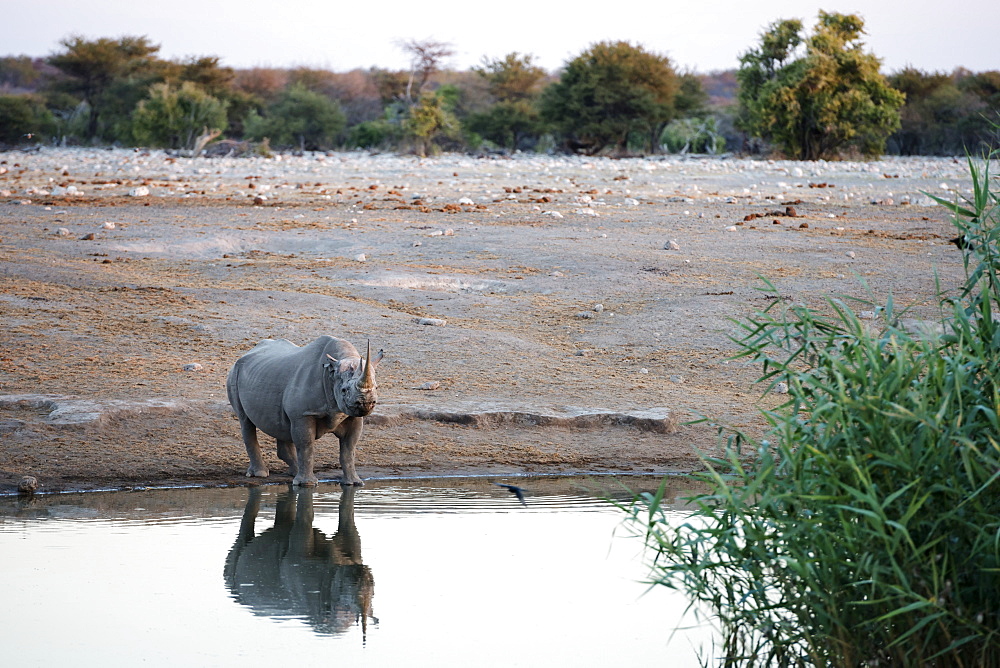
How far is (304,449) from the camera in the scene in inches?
280

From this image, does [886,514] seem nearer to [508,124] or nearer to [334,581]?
[334,581]

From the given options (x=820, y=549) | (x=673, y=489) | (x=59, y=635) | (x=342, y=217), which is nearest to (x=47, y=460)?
(x=59, y=635)

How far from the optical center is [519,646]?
15.1 ft

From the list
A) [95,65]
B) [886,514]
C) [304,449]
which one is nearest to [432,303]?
[304,449]

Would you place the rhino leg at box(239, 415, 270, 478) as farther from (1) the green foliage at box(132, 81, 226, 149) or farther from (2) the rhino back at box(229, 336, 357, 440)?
(1) the green foliage at box(132, 81, 226, 149)

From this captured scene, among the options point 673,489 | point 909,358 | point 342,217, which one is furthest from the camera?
point 342,217

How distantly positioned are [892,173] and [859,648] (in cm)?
2326

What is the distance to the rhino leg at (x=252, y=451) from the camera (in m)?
7.48

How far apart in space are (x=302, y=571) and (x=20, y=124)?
39.4 meters

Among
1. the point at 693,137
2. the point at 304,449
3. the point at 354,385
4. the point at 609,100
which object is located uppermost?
the point at 609,100

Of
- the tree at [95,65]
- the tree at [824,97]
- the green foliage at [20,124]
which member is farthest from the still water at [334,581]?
the tree at [95,65]

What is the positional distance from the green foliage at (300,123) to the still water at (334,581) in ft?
117

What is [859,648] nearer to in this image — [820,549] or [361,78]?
[820,549]

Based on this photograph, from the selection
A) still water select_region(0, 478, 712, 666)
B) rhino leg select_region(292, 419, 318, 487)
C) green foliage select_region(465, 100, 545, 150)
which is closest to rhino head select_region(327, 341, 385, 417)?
rhino leg select_region(292, 419, 318, 487)
